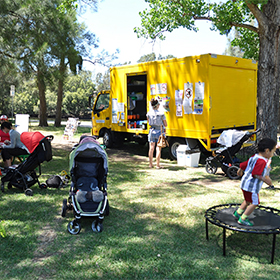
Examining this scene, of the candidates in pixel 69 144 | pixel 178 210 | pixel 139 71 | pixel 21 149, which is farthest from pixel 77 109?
pixel 178 210

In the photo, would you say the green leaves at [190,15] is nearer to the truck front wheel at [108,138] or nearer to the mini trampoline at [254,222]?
the truck front wheel at [108,138]

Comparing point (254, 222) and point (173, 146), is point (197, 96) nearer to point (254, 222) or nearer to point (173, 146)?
point (173, 146)

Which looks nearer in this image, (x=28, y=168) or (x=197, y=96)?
(x=28, y=168)

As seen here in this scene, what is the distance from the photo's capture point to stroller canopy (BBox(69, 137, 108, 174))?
4840mm

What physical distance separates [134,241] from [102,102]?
358 inches

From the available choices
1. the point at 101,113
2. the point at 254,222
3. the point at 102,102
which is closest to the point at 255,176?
the point at 254,222

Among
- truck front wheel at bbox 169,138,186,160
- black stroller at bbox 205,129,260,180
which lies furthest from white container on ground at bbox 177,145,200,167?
black stroller at bbox 205,129,260,180

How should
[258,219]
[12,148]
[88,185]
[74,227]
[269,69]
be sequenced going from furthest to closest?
[269,69] < [12,148] < [88,185] < [74,227] < [258,219]

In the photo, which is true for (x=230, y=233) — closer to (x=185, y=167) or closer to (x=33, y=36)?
(x=185, y=167)

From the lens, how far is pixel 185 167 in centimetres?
905

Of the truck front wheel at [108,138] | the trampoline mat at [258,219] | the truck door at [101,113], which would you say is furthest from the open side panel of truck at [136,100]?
the trampoline mat at [258,219]

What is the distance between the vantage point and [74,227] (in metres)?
4.38

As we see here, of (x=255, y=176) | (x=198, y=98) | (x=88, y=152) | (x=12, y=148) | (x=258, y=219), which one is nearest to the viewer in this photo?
(x=255, y=176)

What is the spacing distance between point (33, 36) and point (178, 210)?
5.88 metres
